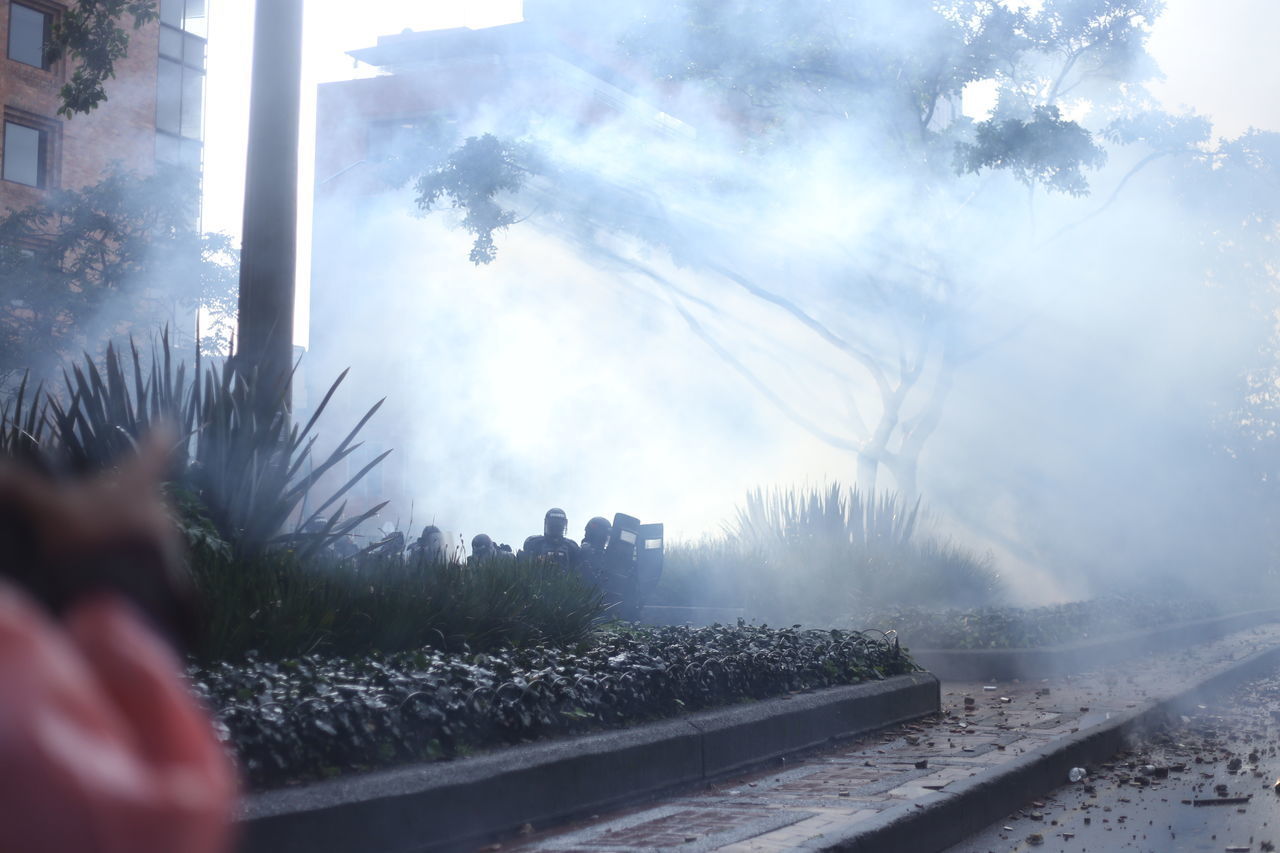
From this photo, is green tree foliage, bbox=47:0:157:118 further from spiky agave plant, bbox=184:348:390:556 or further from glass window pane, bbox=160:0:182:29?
glass window pane, bbox=160:0:182:29

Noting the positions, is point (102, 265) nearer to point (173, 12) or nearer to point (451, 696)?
point (173, 12)

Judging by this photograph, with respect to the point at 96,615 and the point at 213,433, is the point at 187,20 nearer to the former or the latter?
the point at 213,433

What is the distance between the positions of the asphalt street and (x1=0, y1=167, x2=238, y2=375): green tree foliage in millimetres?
16343

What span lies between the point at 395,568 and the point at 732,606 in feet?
26.6

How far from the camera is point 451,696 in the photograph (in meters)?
4.27

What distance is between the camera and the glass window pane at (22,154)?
83.6 ft

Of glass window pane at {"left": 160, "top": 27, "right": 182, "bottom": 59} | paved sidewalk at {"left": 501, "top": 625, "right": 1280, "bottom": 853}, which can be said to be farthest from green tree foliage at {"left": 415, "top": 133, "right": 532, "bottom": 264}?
glass window pane at {"left": 160, "top": 27, "right": 182, "bottom": 59}

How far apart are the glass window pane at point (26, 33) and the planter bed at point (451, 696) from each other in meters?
24.3

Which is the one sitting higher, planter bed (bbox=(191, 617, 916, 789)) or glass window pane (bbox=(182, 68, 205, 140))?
glass window pane (bbox=(182, 68, 205, 140))

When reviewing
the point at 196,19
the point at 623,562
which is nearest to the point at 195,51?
the point at 196,19

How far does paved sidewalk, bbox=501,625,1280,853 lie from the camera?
396 centimetres

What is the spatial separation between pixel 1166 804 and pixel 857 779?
1436mm

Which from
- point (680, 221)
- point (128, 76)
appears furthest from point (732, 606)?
point (128, 76)

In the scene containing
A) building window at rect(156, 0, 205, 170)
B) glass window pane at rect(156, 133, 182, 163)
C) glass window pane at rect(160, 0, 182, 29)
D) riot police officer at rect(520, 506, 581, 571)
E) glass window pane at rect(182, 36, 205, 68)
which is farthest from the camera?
glass window pane at rect(182, 36, 205, 68)
